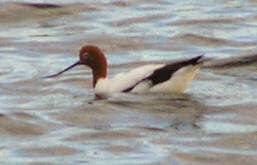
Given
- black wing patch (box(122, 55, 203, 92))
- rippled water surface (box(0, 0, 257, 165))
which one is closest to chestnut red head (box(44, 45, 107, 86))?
rippled water surface (box(0, 0, 257, 165))

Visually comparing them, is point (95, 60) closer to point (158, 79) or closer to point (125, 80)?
point (125, 80)

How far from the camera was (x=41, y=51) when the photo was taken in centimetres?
1714

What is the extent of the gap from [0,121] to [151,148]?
1940 millimetres

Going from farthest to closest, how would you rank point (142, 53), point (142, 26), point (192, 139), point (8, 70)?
point (142, 26) → point (142, 53) → point (8, 70) → point (192, 139)

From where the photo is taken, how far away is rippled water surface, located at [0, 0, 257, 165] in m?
11.9

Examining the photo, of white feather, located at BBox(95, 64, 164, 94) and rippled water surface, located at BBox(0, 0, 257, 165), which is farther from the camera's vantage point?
white feather, located at BBox(95, 64, 164, 94)

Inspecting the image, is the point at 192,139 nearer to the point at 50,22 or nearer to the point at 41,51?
the point at 41,51

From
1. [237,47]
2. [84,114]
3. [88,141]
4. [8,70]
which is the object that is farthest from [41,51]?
[88,141]

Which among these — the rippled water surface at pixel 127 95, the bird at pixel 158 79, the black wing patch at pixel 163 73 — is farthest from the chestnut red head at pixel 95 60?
the black wing patch at pixel 163 73

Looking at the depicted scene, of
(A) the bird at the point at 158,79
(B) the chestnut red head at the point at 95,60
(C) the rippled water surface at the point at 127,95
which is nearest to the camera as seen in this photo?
(C) the rippled water surface at the point at 127,95

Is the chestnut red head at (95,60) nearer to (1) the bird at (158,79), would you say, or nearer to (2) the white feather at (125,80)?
(2) the white feather at (125,80)

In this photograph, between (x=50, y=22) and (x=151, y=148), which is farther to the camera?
(x=50, y=22)

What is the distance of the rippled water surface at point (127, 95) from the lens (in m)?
11.9

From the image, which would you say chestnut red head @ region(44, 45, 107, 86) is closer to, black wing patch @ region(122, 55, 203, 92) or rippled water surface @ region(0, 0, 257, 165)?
rippled water surface @ region(0, 0, 257, 165)
